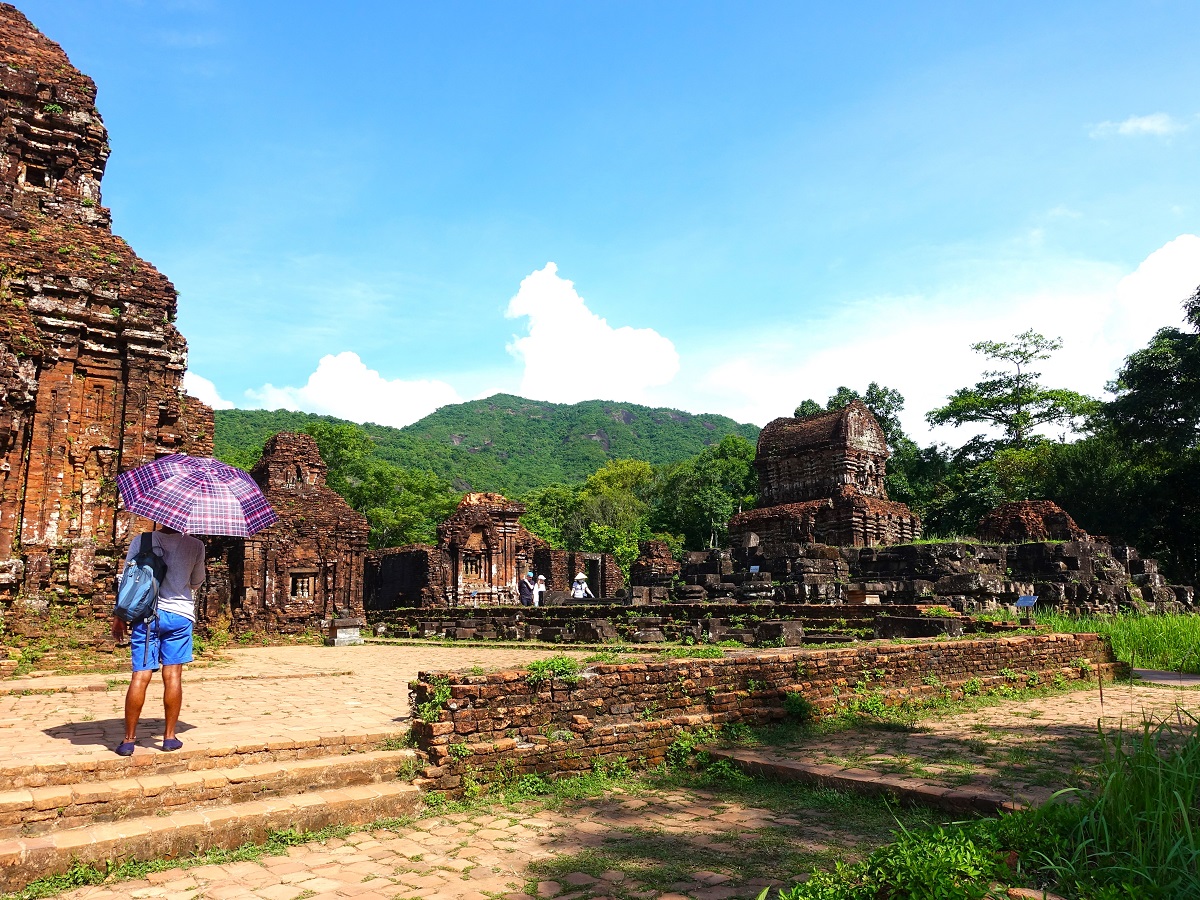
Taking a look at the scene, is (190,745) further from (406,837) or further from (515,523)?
(515,523)

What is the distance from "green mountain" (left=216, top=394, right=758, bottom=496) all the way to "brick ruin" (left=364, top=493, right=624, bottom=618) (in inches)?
1433

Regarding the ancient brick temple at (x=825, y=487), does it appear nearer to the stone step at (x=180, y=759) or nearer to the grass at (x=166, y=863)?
the stone step at (x=180, y=759)

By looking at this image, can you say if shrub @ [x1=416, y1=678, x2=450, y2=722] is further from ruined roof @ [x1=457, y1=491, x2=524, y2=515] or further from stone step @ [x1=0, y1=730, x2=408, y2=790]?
ruined roof @ [x1=457, y1=491, x2=524, y2=515]

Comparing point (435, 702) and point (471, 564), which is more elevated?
point (471, 564)

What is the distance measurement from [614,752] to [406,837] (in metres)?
1.95

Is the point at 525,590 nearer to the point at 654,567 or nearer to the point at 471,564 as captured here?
the point at 471,564

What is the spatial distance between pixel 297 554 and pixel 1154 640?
2055 cm

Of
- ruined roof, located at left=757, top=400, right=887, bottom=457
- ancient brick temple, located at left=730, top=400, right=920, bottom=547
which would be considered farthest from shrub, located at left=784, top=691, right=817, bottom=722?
ruined roof, located at left=757, top=400, right=887, bottom=457

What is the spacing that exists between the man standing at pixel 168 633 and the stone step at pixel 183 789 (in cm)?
40

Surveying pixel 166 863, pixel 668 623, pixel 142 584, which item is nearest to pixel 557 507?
pixel 668 623

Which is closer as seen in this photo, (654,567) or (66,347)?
(66,347)

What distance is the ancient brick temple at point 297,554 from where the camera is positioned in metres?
21.6

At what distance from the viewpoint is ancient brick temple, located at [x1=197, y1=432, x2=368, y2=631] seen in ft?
70.7

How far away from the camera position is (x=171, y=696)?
5.01 metres
